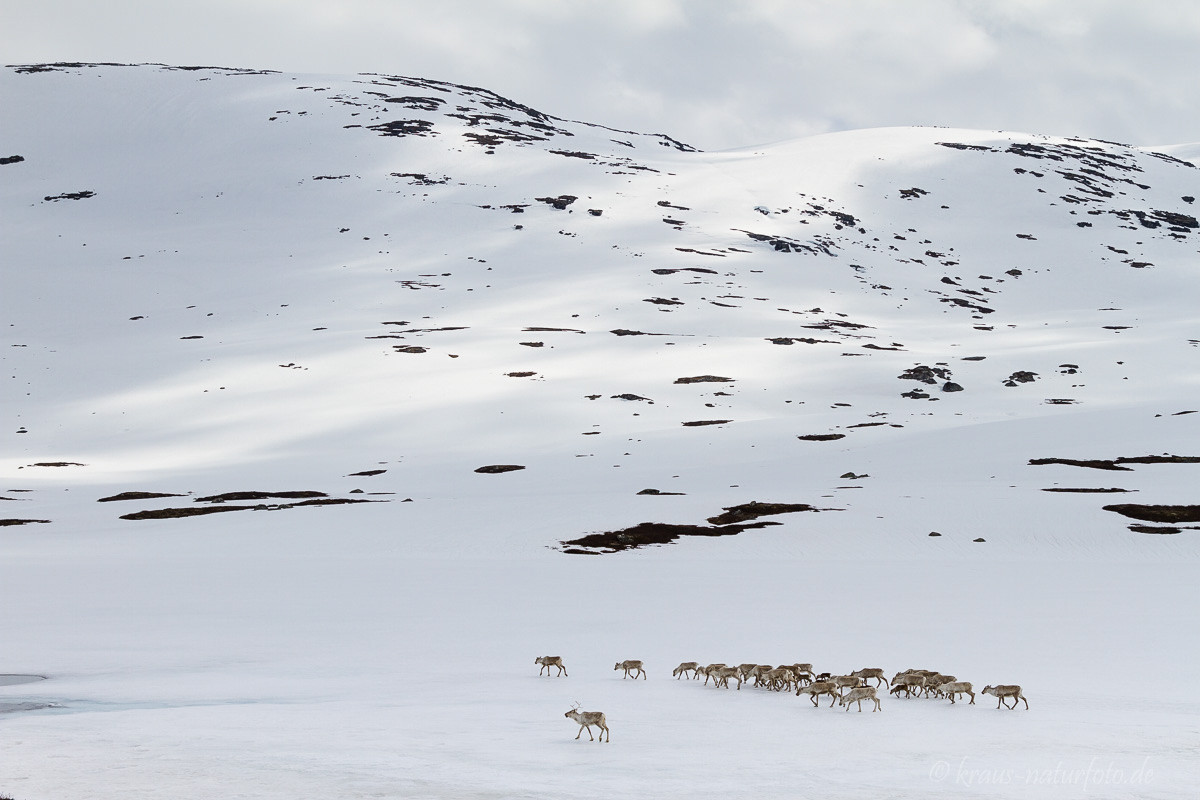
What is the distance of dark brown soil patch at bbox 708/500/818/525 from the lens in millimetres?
41991

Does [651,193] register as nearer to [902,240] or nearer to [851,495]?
[902,240]

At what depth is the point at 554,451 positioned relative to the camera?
63.1m

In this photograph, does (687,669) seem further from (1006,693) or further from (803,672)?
(1006,693)

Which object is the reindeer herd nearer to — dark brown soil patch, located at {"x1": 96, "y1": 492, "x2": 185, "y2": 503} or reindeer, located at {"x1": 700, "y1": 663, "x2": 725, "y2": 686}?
reindeer, located at {"x1": 700, "y1": 663, "x2": 725, "y2": 686}

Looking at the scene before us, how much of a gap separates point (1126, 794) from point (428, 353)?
7995 cm

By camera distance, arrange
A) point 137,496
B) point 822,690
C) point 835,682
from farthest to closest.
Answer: point 137,496
point 835,682
point 822,690

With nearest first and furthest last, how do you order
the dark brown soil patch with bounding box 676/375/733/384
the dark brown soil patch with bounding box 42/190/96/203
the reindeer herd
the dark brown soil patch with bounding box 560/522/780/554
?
1. the reindeer herd
2. the dark brown soil patch with bounding box 560/522/780/554
3. the dark brown soil patch with bounding box 676/375/733/384
4. the dark brown soil patch with bounding box 42/190/96/203

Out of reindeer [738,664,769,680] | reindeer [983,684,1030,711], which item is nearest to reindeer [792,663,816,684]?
reindeer [738,664,769,680]

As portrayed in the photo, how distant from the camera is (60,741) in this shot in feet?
39.0

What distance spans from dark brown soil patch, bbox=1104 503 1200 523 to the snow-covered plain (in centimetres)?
113

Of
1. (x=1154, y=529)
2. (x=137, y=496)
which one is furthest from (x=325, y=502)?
(x=1154, y=529)

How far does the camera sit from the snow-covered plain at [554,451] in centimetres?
1277

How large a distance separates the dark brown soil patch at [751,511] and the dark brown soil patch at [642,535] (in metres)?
0.98

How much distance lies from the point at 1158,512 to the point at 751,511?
16.7m
